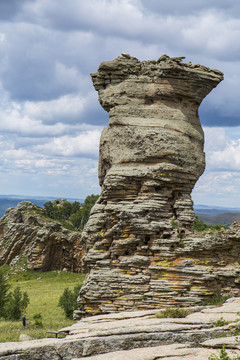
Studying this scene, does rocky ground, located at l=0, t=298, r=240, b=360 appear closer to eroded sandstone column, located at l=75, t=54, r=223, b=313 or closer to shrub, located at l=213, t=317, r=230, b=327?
shrub, located at l=213, t=317, r=230, b=327

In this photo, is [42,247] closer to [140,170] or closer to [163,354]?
[140,170]

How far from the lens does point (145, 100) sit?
2428cm

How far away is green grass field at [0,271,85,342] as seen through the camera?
23.0 metres

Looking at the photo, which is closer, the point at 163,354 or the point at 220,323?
the point at 163,354

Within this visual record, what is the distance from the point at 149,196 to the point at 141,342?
8228mm

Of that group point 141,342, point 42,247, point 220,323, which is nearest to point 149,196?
point 220,323

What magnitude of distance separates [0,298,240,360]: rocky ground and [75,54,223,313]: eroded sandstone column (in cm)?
381

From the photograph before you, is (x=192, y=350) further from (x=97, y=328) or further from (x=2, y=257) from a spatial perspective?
(x=2, y=257)

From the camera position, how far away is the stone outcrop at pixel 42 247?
5866 centimetres

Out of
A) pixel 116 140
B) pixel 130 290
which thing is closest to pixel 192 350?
pixel 130 290

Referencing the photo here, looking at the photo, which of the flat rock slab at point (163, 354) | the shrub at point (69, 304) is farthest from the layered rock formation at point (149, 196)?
the shrub at point (69, 304)

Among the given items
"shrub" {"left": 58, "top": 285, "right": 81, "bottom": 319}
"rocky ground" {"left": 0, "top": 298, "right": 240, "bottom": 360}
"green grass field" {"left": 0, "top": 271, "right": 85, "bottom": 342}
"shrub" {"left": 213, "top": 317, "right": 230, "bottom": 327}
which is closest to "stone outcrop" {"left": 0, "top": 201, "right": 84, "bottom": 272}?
"green grass field" {"left": 0, "top": 271, "right": 85, "bottom": 342}

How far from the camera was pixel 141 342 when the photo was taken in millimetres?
16578

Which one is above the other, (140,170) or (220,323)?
(140,170)
